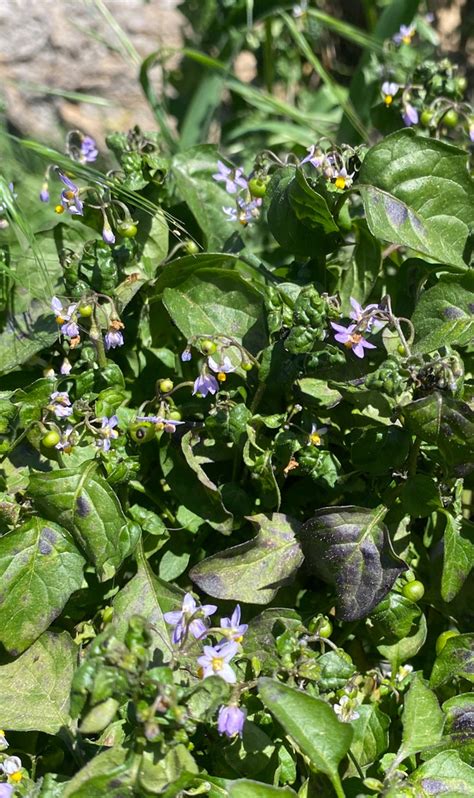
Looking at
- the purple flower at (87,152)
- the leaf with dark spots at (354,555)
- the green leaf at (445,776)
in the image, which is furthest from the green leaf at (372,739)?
the purple flower at (87,152)

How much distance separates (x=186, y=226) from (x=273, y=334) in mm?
547

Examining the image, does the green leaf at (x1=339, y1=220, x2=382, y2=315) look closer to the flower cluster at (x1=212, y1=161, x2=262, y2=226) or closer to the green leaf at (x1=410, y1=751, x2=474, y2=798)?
the flower cluster at (x1=212, y1=161, x2=262, y2=226)

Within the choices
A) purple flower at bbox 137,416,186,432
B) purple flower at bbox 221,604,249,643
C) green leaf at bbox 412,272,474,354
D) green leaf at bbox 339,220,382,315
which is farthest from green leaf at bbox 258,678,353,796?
green leaf at bbox 339,220,382,315

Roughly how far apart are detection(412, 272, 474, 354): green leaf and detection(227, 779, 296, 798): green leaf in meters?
0.89

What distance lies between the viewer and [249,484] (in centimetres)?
203

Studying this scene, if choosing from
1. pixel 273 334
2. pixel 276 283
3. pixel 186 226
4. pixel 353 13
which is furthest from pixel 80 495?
pixel 353 13

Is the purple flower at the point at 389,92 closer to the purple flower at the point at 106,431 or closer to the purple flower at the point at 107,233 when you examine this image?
the purple flower at the point at 107,233

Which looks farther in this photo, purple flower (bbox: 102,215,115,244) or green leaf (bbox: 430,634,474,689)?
purple flower (bbox: 102,215,115,244)

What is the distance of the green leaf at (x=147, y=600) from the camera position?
1.83 metres

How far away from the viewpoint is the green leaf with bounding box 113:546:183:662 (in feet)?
6.00

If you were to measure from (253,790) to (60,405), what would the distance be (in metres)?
0.82

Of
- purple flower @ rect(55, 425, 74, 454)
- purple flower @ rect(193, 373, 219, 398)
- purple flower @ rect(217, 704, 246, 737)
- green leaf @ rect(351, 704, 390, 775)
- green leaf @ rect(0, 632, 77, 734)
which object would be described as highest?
purple flower @ rect(193, 373, 219, 398)

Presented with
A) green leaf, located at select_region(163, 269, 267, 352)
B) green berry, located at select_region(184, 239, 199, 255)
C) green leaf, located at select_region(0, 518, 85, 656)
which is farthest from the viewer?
green berry, located at select_region(184, 239, 199, 255)

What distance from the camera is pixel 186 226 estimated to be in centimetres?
232
